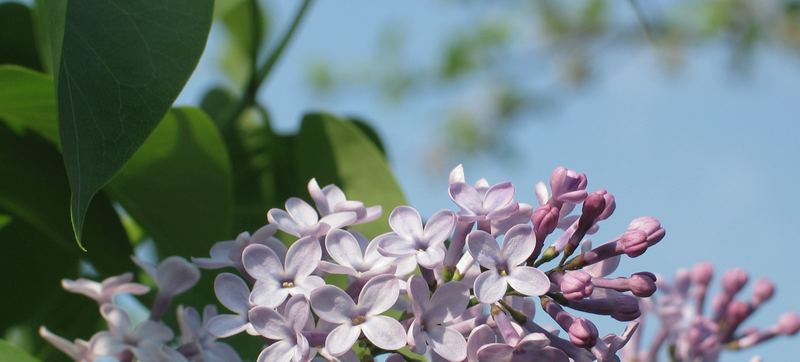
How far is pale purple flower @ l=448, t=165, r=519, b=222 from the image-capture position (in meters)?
0.63

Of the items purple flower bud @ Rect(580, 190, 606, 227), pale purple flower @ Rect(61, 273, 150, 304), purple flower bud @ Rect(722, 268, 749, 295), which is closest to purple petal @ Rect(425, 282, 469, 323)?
purple flower bud @ Rect(580, 190, 606, 227)

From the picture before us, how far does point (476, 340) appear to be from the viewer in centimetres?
58

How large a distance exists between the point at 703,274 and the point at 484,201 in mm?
588

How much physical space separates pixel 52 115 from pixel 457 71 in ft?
13.6

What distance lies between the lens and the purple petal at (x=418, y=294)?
23.3 inches

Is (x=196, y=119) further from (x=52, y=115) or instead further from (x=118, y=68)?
(x=118, y=68)

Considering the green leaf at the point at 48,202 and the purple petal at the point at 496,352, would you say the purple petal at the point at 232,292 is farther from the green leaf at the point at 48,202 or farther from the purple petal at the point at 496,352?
the green leaf at the point at 48,202

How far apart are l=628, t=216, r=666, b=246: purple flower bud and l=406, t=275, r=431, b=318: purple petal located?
152mm

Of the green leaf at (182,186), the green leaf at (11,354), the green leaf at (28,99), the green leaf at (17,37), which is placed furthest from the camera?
the green leaf at (17,37)

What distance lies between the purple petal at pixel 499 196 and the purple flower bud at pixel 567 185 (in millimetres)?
38

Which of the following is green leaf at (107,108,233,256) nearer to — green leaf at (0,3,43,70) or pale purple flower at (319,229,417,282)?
green leaf at (0,3,43,70)

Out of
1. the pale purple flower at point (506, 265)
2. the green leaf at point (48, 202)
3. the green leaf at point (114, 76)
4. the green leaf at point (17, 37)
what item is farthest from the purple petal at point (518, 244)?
the green leaf at point (17, 37)

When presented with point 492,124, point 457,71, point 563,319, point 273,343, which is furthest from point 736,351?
point 492,124

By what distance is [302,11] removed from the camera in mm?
1131
